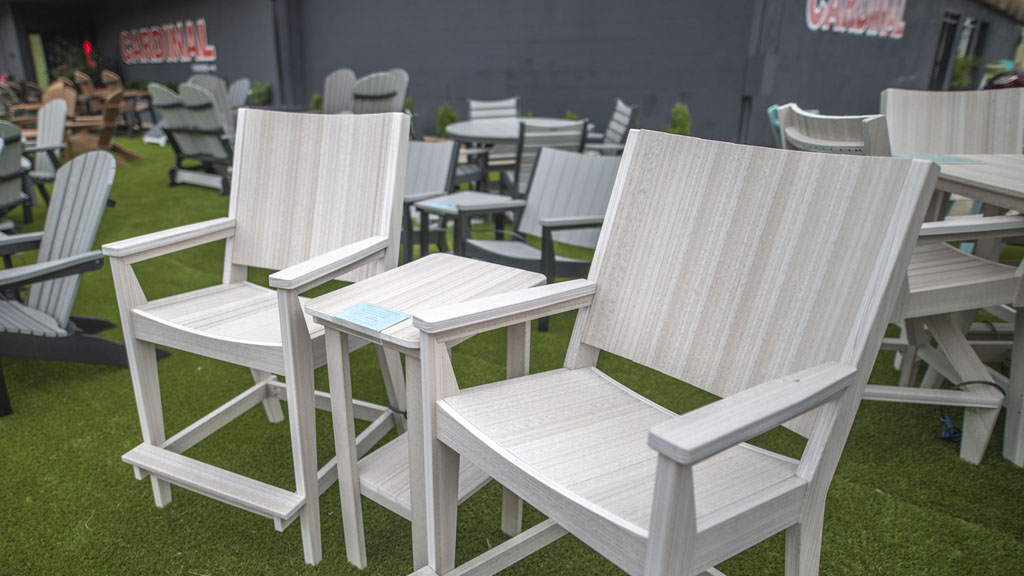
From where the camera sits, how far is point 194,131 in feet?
19.0

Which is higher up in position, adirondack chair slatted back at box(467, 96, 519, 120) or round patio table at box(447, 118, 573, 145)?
adirondack chair slatted back at box(467, 96, 519, 120)

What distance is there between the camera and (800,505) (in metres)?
1.03

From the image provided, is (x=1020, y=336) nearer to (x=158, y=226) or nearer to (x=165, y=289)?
(x=165, y=289)

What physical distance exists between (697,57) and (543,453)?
22.5ft

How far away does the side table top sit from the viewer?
48.1 inches

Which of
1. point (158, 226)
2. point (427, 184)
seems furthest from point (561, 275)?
point (158, 226)

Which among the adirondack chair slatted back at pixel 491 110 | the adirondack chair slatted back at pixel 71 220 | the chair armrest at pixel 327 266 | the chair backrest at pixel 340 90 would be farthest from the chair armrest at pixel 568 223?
the chair backrest at pixel 340 90

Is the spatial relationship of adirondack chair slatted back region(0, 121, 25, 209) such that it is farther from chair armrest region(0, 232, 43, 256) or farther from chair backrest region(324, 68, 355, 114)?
chair backrest region(324, 68, 355, 114)

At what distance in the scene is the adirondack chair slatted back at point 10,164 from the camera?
3.76m

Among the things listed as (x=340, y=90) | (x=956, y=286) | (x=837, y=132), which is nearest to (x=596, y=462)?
(x=956, y=286)

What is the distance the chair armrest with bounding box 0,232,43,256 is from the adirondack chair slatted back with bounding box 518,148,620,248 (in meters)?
2.04

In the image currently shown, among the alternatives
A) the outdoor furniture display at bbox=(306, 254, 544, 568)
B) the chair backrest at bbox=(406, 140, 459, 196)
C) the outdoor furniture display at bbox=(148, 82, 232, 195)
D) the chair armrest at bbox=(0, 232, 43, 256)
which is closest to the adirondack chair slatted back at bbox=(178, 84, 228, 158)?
the outdoor furniture display at bbox=(148, 82, 232, 195)

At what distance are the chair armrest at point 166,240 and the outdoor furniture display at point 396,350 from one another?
23.7 inches

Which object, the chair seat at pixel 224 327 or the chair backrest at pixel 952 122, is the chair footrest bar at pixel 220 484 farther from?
the chair backrest at pixel 952 122
